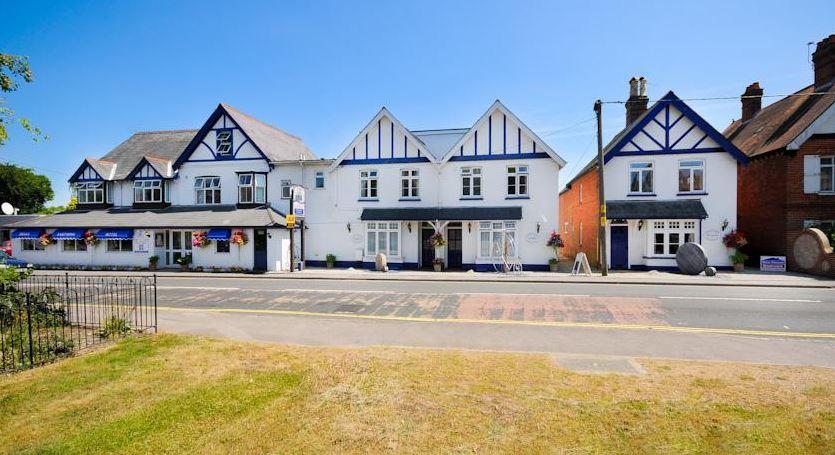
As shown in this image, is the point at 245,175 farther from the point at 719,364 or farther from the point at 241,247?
the point at 719,364

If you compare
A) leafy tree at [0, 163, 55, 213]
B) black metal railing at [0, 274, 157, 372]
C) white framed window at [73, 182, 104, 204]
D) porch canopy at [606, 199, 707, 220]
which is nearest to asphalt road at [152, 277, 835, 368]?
black metal railing at [0, 274, 157, 372]

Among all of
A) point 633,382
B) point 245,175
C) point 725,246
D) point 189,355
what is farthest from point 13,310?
point 725,246

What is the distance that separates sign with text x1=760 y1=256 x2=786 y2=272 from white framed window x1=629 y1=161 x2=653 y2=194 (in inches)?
271

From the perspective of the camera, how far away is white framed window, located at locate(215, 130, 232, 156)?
27484 millimetres

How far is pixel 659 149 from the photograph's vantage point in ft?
76.7

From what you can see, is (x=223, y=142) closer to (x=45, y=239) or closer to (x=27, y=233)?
(x=45, y=239)

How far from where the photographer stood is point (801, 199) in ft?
70.1

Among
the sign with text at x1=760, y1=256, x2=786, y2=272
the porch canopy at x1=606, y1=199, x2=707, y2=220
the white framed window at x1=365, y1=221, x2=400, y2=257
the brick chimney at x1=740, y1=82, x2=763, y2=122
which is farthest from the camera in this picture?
the brick chimney at x1=740, y1=82, x2=763, y2=122

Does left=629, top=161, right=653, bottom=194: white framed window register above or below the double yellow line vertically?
above

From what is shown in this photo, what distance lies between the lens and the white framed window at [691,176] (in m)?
23.0

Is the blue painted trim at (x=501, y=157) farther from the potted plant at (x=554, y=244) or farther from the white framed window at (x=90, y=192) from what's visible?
the white framed window at (x=90, y=192)

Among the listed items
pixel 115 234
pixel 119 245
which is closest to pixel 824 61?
pixel 115 234

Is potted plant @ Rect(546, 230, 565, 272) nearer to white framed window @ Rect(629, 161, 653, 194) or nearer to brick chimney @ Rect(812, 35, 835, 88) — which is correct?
white framed window @ Rect(629, 161, 653, 194)

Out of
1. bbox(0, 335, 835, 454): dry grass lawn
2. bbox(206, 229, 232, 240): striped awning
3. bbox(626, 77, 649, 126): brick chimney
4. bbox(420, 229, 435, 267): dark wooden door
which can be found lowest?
bbox(0, 335, 835, 454): dry grass lawn
